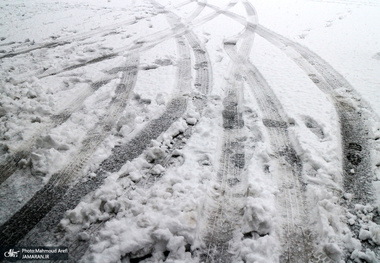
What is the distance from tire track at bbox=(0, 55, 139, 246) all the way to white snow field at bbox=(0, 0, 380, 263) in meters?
0.02

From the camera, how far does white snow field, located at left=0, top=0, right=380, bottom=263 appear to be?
2.48 meters

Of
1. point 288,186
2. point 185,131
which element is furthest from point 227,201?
point 185,131

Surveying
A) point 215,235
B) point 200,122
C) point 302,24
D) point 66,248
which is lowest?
point 66,248

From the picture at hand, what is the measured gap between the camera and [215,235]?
2.54 m

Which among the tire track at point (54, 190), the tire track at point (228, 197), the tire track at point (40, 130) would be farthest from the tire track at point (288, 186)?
the tire track at point (40, 130)

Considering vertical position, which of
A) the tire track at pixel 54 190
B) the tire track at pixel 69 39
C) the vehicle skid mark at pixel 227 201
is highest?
the tire track at pixel 69 39

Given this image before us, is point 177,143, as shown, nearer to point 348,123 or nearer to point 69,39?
point 348,123

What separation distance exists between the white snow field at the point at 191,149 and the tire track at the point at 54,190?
0.6 inches

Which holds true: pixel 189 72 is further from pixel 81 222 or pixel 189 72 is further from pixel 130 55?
pixel 81 222

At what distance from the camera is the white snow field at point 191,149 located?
2.48 meters

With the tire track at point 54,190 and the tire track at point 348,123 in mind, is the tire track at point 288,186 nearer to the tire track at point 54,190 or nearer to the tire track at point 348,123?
the tire track at point 348,123

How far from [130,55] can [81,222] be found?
5195mm

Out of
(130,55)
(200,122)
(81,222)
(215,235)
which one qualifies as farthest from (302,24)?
(81,222)

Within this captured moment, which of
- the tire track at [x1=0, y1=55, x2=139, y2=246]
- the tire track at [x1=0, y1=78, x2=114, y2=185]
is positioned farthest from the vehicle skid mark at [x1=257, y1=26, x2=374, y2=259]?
the tire track at [x1=0, y1=78, x2=114, y2=185]
